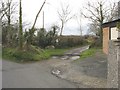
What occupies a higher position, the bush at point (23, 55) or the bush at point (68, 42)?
the bush at point (68, 42)

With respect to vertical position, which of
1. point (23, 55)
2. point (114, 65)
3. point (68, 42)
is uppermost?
point (68, 42)

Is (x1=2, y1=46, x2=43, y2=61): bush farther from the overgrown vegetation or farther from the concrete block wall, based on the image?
the concrete block wall

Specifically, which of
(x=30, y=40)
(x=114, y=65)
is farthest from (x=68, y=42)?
(x=114, y=65)

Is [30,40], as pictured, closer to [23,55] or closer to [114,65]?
[23,55]

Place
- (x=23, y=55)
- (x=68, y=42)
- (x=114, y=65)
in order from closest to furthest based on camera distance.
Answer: (x=114, y=65) < (x=23, y=55) < (x=68, y=42)

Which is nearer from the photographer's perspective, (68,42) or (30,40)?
(30,40)

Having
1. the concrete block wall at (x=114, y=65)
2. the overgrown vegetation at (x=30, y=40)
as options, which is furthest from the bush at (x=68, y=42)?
the concrete block wall at (x=114, y=65)

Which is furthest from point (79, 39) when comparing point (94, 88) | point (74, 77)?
point (94, 88)

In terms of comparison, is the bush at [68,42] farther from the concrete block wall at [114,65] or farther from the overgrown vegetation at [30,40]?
the concrete block wall at [114,65]

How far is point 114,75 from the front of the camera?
9.02 m

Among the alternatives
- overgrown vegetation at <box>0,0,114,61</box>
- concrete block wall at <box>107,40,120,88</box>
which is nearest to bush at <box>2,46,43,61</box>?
overgrown vegetation at <box>0,0,114,61</box>

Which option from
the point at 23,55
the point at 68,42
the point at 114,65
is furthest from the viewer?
the point at 68,42

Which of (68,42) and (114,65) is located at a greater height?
(68,42)

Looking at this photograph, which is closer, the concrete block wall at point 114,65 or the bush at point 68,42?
the concrete block wall at point 114,65
